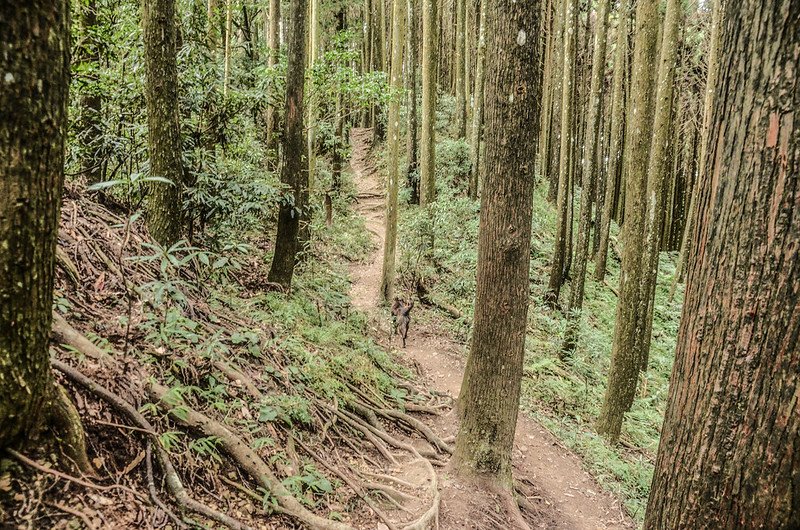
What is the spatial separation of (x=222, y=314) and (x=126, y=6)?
4.68m

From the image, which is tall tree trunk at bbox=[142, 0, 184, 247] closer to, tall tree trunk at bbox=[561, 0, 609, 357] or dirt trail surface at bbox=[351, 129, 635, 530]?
dirt trail surface at bbox=[351, 129, 635, 530]

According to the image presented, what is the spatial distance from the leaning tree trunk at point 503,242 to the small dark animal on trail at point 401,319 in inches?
181

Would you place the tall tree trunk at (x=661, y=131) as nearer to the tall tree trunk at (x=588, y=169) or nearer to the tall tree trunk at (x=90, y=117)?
the tall tree trunk at (x=588, y=169)

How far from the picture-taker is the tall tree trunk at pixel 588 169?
9891mm

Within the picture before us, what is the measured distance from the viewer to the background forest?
152 centimetres

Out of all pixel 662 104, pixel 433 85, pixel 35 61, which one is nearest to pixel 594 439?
pixel 662 104

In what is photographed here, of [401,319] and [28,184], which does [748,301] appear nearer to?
[28,184]

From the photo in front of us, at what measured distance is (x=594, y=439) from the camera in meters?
7.22

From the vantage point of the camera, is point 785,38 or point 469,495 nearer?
point 785,38

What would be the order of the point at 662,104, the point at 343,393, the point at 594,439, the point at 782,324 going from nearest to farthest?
the point at 782,324, the point at 343,393, the point at 662,104, the point at 594,439

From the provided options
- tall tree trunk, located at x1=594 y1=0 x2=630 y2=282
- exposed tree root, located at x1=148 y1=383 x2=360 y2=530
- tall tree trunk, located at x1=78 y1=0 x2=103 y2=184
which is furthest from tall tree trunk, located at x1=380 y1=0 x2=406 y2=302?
exposed tree root, located at x1=148 y1=383 x2=360 y2=530

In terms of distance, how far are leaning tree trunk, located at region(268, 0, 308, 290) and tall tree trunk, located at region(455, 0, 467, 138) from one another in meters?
12.4

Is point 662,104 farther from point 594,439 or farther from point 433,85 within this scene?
point 433,85

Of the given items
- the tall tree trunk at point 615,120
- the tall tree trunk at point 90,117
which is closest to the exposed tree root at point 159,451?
the tall tree trunk at point 90,117
